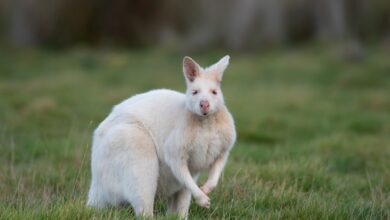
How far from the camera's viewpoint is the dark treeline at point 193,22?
21484 mm

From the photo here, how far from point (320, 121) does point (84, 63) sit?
28.3 feet

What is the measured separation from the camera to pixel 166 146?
518 cm

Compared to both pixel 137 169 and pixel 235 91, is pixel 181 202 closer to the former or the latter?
pixel 137 169

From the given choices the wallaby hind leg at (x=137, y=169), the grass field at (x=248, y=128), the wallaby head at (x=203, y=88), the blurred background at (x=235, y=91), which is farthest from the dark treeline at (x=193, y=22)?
the wallaby hind leg at (x=137, y=169)

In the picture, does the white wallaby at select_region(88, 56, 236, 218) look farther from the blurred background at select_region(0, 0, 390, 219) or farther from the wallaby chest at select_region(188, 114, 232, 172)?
the blurred background at select_region(0, 0, 390, 219)

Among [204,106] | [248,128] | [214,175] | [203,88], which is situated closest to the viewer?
[204,106]

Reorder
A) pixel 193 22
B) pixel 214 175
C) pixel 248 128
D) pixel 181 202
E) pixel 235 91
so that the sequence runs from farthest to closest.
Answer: pixel 193 22
pixel 235 91
pixel 248 128
pixel 181 202
pixel 214 175

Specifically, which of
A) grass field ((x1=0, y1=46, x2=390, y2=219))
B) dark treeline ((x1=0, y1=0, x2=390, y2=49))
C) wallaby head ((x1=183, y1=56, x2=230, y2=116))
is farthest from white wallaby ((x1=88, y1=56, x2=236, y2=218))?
dark treeline ((x1=0, y1=0, x2=390, y2=49))

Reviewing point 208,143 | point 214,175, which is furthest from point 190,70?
point 214,175

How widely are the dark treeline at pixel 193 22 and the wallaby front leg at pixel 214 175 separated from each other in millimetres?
15047

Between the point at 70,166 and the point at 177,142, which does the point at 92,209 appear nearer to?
the point at 177,142

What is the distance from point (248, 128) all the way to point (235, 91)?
3.75 metres

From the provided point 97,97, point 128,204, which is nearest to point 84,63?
point 97,97

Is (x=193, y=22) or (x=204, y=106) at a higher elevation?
(x=204, y=106)
